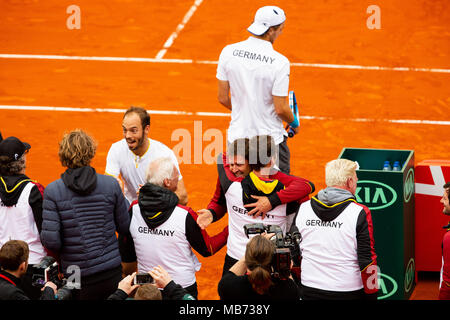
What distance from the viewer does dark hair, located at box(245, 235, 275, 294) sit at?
5.43 metres

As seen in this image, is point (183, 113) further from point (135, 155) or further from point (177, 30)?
point (135, 155)

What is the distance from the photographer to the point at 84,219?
6.52 metres

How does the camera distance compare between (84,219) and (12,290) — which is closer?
(12,290)

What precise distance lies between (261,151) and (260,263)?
1532mm

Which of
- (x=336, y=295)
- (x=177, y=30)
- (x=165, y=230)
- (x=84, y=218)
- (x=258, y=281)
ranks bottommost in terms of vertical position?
(x=336, y=295)

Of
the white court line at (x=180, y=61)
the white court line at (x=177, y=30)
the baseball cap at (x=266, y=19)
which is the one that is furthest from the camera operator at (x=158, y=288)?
the white court line at (x=177, y=30)

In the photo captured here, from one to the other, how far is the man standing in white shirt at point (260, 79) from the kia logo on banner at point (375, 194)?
1034 millimetres

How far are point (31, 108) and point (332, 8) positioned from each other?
649 cm

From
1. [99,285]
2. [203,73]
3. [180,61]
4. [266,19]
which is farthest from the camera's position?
[180,61]

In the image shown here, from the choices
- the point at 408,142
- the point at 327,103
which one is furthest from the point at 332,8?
the point at 408,142

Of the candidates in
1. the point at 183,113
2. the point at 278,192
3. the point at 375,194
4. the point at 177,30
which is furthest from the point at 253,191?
the point at 177,30

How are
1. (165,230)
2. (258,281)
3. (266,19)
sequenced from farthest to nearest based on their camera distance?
1. (266,19)
2. (165,230)
3. (258,281)
